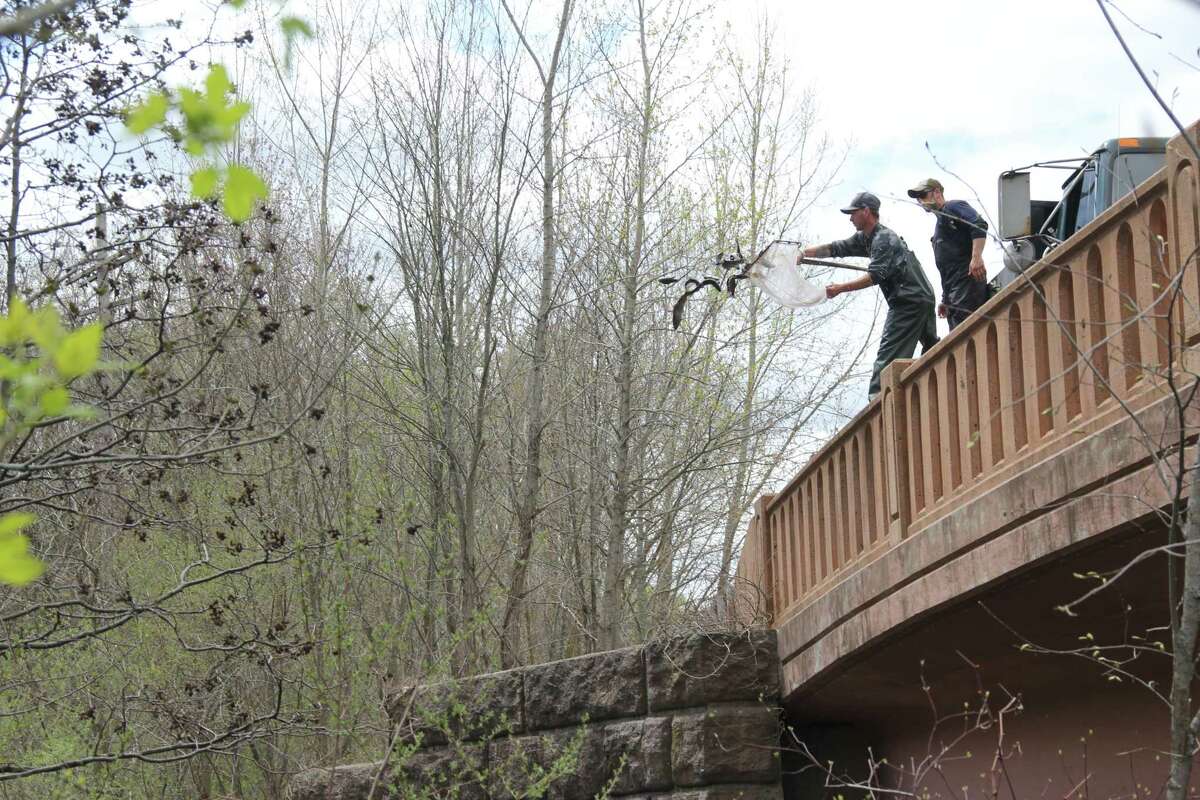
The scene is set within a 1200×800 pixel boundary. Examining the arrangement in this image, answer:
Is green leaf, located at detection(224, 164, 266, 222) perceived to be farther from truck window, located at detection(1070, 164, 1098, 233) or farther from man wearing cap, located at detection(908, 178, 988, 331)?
truck window, located at detection(1070, 164, 1098, 233)

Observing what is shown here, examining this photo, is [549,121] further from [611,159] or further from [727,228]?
[727,228]

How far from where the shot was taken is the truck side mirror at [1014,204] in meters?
10.3

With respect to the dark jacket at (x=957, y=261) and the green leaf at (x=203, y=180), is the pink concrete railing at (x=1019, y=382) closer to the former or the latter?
the dark jacket at (x=957, y=261)

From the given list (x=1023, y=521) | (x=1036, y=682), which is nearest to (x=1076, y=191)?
(x=1036, y=682)

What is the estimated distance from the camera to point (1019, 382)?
647cm

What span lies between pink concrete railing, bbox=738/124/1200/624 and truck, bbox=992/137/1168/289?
1.68 meters

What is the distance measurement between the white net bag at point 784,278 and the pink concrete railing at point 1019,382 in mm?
1050

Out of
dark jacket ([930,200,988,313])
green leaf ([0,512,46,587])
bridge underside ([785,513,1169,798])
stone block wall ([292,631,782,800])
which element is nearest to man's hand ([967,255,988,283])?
dark jacket ([930,200,988,313])

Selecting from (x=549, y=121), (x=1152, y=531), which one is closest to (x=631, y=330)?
(x=549, y=121)

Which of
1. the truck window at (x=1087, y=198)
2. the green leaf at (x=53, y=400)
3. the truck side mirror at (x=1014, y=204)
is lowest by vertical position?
the green leaf at (x=53, y=400)

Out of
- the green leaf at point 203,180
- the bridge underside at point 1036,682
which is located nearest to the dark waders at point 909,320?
the bridge underside at point 1036,682

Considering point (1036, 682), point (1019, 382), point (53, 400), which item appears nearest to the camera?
point (53, 400)

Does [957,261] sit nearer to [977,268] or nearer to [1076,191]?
[977,268]

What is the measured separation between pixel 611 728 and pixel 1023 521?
16.6 ft
